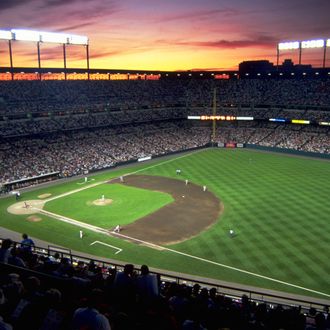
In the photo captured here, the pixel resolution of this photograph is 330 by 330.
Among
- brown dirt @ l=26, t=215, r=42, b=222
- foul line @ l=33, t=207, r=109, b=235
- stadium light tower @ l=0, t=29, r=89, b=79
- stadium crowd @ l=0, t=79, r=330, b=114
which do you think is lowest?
foul line @ l=33, t=207, r=109, b=235

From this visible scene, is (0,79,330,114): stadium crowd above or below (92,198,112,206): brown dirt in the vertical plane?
above

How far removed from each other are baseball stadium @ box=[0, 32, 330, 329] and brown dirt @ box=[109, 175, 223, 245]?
0.68 ft

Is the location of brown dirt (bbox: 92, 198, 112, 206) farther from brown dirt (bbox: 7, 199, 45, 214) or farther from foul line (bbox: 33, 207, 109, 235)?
brown dirt (bbox: 7, 199, 45, 214)

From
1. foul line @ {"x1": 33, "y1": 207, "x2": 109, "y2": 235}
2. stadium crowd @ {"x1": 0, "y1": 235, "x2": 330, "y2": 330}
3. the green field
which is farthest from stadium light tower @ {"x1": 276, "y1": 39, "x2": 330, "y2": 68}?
stadium crowd @ {"x1": 0, "y1": 235, "x2": 330, "y2": 330}

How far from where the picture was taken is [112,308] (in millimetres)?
6852

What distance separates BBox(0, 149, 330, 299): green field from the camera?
81.5ft

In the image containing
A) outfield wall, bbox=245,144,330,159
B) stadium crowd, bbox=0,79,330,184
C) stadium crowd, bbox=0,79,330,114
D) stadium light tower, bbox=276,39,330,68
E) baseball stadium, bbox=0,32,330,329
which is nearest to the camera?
baseball stadium, bbox=0,32,330,329

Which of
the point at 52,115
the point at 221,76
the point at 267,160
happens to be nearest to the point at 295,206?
the point at 267,160

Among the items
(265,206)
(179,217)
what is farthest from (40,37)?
(265,206)

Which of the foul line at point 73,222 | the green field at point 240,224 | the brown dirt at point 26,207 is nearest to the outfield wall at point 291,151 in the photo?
the green field at point 240,224

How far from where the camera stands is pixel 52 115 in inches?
2564

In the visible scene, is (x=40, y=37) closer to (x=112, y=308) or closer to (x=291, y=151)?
(x=291, y=151)

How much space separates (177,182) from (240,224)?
1712 cm

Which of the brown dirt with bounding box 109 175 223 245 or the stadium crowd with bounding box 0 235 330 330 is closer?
the stadium crowd with bounding box 0 235 330 330
